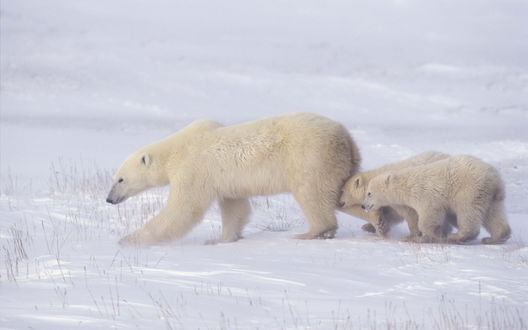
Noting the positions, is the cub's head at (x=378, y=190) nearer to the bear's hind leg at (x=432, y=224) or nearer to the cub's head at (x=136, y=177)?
the bear's hind leg at (x=432, y=224)

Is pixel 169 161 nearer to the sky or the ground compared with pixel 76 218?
nearer to the sky

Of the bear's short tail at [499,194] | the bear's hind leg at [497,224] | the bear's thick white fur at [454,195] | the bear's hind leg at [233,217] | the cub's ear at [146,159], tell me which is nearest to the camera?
the bear's thick white fur at [454,195]

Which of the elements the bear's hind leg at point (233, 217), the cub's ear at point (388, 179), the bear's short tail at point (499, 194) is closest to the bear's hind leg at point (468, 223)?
the bear's short tail at point (499, 194)

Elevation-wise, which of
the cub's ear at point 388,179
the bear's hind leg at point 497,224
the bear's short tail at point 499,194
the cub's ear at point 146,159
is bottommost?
the bear's hind leg at point 497,224

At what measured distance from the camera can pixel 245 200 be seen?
336 inches

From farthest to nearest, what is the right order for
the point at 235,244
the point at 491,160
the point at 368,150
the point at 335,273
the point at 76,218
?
the point at 368,150 → the point at 491,160 → the point at 76,218 → the point at 235,244 → the point at 335,273

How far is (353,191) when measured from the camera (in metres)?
8.01

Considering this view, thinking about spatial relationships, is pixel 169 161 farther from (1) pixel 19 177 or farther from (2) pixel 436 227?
(1) pixel 19 177

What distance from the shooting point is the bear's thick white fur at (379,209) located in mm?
8031

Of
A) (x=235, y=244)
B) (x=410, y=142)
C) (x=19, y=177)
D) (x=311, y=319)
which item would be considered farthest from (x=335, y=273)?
(x=410, y=142)

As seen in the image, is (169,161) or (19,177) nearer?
(169,161)

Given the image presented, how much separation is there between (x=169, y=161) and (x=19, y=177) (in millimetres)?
6487

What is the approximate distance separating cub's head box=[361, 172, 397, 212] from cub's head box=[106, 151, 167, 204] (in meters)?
2.40

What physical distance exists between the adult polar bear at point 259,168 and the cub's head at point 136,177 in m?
0.20
